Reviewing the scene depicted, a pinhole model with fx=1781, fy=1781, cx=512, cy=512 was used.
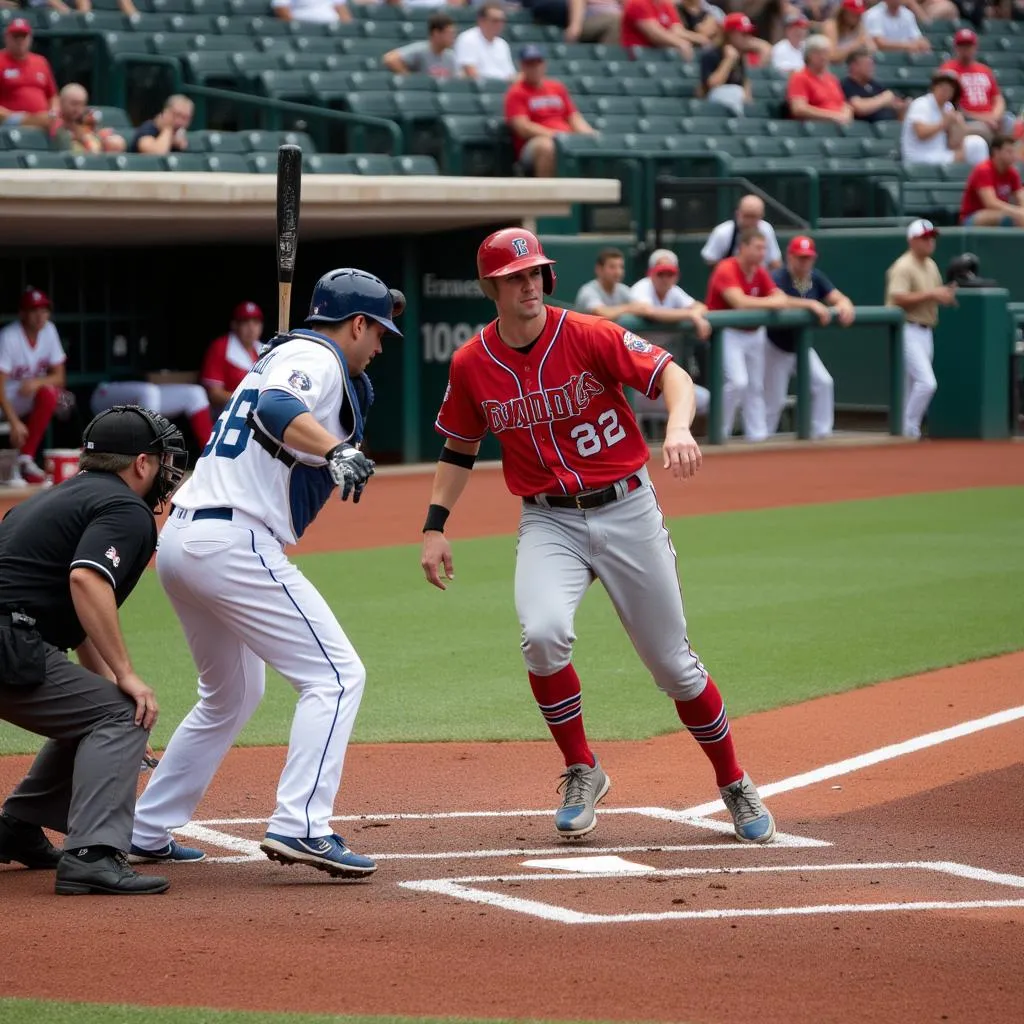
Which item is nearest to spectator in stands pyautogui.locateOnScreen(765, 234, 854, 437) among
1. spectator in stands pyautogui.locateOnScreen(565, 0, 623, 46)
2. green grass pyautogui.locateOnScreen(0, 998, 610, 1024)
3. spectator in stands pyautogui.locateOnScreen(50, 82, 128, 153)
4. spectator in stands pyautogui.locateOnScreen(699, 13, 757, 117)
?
spectator in stands pyautogui.locateOnScreen(699, 13, 757, 117)

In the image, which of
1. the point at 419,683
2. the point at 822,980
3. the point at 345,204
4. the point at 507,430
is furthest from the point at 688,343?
the point at 822,980

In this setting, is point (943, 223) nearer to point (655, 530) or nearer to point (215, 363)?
point (215, 363)

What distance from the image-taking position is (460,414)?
5.61 metres

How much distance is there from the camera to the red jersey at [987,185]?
1912 centimetres

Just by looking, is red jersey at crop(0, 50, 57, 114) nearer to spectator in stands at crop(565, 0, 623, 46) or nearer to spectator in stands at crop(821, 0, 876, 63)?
spectator in stands at crop(565, 0, 623, 46)

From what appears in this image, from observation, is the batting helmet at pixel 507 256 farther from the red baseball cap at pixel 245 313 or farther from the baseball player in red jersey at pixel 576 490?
the red baseball cap at pixel 245 313

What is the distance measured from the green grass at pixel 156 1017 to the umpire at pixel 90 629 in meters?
1.01

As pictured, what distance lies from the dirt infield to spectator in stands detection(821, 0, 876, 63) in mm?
16483

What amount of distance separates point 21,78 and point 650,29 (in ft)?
28.9

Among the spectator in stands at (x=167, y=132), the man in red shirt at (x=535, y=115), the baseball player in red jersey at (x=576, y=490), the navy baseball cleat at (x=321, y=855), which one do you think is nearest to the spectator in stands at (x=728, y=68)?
the man in red shirt at (x=535, y=115)

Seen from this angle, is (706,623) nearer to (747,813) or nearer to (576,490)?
(747,813)

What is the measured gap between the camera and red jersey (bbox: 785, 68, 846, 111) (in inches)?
814

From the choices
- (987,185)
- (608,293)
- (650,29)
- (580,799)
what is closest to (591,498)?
(580,799)

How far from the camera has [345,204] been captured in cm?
1430
